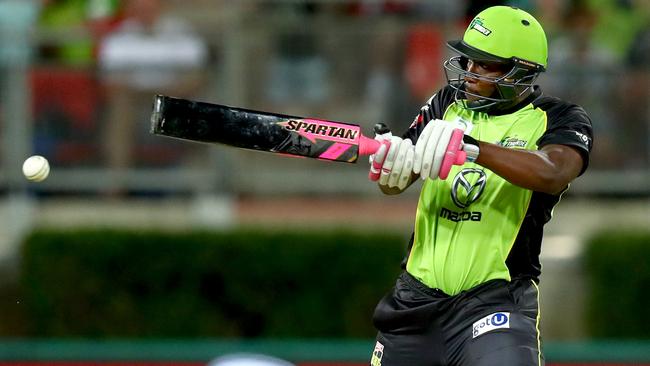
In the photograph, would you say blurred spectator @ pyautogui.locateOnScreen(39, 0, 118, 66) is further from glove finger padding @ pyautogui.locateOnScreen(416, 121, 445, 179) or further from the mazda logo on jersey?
glove finger padding @ pyautogui.locateOnScreen(416, 121, 445, 179)

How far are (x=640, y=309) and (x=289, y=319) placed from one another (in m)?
2.77

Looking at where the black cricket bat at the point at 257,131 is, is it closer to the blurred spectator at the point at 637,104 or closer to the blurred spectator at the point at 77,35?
the blurred spectator at the point at 77,35

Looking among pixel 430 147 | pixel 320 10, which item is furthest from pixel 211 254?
pixel 430 147

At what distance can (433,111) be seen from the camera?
6.08 metres

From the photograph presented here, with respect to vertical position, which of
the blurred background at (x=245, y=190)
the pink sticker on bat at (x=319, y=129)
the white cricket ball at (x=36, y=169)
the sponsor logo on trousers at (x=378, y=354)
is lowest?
the sponsor logo on trousers at (x=378, y=354)

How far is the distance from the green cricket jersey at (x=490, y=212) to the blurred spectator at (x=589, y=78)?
531cm

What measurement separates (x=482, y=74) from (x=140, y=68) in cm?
570

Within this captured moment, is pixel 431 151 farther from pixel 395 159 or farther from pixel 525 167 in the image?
pixel 525 167

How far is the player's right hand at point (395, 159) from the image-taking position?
5.20m

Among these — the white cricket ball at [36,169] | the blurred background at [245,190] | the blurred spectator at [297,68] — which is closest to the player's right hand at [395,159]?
the white cricket ball at [36,169]

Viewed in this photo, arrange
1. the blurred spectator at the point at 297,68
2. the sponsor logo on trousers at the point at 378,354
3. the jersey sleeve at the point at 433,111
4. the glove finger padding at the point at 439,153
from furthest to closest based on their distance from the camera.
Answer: the blurred spectator at the point at 297,68 < the jersey sleeve at the point at 433,111 < the sponsor logo on trousers at the point at 378,354 < the glove finger padding at the point at 439,153

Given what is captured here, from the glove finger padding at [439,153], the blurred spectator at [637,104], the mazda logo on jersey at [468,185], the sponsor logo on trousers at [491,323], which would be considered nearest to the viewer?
the glove finger padding at [439,153]

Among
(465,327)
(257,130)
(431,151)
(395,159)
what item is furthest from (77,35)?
(431,151)

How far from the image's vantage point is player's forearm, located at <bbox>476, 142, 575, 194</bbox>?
5.32 m
